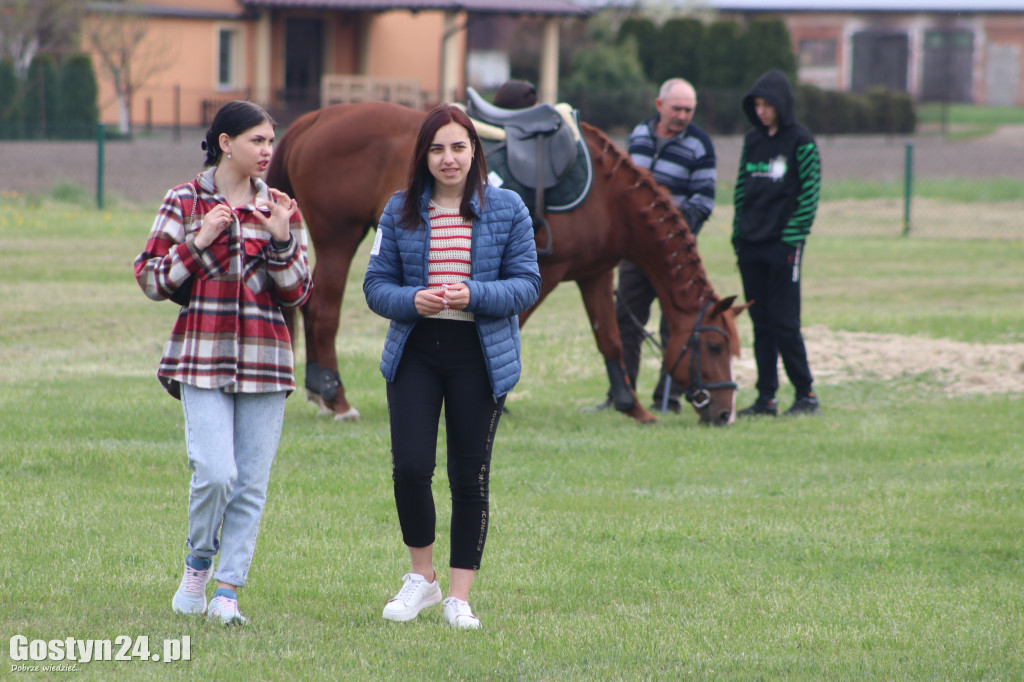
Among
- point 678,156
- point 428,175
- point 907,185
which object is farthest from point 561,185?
point 907,185

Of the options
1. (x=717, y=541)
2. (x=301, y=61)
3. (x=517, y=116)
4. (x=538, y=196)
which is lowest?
(x=717, y=541)

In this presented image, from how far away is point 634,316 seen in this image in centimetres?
929

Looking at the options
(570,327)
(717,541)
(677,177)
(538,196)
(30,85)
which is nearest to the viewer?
(717,541)

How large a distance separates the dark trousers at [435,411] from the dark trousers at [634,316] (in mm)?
4722

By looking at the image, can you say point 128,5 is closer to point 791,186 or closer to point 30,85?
point 30,85

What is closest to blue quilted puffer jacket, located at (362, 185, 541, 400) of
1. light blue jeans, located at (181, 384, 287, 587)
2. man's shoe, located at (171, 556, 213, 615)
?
light blue jeans, located at (181, 384, 287, 587)

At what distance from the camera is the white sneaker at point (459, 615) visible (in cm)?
448

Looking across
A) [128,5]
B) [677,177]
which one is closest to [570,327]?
[677,177]

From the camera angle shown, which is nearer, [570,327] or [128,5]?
[570,327]

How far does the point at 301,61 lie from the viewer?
39.8 meters

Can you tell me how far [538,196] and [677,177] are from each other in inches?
51.2

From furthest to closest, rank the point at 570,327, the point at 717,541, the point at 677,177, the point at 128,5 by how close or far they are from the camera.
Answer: the point at 128,5 < the point at 570,327 < the point at 677,177 < the point at 717,541

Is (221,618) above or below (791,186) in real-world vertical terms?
below

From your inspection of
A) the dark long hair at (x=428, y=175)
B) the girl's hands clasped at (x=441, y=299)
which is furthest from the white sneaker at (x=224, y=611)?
the dark long hair at (x=428, y=175)
